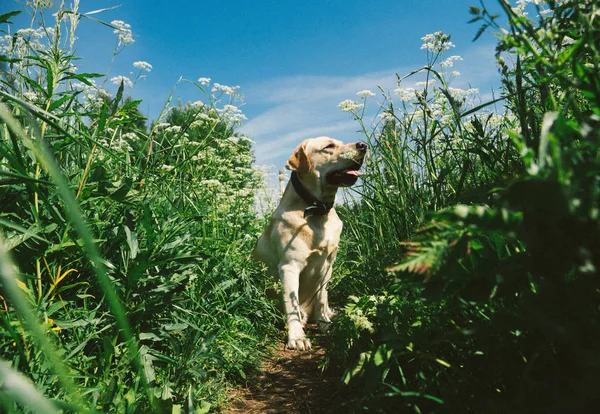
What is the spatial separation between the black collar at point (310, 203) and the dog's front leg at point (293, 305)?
466 millimetres

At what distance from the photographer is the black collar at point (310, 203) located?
12.9 ft

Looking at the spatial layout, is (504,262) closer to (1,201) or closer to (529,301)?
(529,301)

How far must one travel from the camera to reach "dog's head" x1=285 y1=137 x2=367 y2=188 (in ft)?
13.6

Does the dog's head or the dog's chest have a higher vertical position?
the dog's head

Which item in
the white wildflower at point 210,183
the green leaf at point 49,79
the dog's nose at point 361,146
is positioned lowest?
the white wildflower at point 210,183

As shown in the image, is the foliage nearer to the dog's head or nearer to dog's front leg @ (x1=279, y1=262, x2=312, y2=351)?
dog's front leg @ (x1=279, y1=262, x2=312, y2=351)

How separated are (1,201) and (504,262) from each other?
81.7 inches

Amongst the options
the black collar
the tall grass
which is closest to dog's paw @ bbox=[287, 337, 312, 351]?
the tall grass

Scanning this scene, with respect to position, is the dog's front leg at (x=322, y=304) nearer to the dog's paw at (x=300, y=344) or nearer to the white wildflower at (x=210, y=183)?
the dog's paw at (x=300, y=344)

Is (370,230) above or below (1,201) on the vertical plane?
below

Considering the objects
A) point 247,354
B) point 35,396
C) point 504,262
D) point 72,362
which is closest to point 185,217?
point 247,354

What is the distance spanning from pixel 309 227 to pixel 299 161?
71cm

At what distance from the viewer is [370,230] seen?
4402 mm

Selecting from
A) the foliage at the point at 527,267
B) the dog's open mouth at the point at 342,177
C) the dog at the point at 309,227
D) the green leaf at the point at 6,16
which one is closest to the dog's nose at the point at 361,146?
the dog at the point at 309,227
